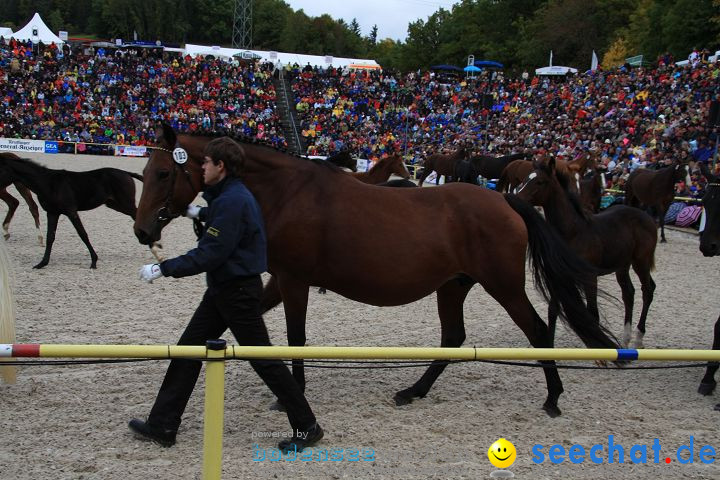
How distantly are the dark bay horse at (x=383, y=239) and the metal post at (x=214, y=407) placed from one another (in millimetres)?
1811

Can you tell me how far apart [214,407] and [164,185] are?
7.03 ft

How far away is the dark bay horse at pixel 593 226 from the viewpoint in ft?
21.1

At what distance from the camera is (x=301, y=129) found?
37.2 metres

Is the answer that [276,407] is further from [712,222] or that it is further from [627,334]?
[712,222]

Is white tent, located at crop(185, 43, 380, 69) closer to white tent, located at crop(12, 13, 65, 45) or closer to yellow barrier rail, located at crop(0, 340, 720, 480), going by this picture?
white tent, located at crop(12, 13, 65, 45)

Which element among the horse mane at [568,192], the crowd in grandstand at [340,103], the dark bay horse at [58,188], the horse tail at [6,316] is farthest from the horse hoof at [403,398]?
the crowd in grandstand at [340,103]

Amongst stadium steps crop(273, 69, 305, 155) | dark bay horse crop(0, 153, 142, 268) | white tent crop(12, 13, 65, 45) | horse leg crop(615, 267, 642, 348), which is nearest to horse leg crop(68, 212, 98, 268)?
dark bay horse crop(0, 153, 142, 268)

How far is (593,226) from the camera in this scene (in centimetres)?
655

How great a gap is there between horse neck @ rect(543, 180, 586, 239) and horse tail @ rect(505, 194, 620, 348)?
1466 millimetres

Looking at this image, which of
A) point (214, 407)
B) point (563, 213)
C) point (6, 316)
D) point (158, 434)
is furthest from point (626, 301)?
point (6, 316)

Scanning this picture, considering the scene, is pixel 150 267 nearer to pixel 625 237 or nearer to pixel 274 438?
pixel 274 438

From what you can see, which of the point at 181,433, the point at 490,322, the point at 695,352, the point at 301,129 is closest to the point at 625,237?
the point at 490,322

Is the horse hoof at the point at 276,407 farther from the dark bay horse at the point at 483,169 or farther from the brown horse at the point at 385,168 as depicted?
the dark bay horse at the point at 483,169

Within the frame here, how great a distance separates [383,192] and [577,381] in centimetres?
252
